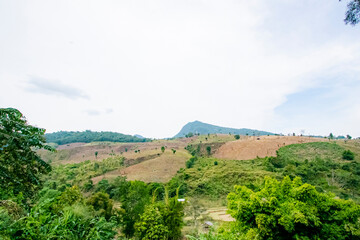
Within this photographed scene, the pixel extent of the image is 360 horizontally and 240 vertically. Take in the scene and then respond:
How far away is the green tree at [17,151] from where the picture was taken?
4540mm

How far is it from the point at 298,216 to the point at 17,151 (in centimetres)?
818

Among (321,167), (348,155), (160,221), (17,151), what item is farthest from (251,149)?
(17,151)

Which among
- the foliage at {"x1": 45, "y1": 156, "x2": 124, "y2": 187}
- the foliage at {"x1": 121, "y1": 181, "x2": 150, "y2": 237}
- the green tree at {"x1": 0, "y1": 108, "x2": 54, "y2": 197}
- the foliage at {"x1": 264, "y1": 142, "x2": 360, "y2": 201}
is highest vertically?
the green tree at {"x1": 0, "y1": 108, "x2": 54, "y2": 197}

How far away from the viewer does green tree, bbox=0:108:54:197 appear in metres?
4.54

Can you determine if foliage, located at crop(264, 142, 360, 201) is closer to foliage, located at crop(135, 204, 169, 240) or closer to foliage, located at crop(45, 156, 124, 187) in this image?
foliage, located at crop(135, 204, 169, 240)

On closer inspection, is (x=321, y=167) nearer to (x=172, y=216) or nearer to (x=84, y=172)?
(x=172, y=216)

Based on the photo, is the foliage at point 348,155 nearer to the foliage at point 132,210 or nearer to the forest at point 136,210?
the forest at point 136,210

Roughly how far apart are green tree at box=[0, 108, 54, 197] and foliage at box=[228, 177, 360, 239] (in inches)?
261

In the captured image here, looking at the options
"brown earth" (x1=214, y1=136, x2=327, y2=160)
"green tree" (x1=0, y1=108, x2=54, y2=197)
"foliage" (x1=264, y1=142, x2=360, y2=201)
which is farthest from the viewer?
"brown earth" (x1=214, y1=136, x2=327, y2=160)

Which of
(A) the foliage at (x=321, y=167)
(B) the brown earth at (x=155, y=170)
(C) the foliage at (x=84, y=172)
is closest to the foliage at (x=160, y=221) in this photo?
(A) the foliage at (x=321, y=167)

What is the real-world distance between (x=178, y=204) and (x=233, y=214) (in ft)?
14.8

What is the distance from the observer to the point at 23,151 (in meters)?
4.78

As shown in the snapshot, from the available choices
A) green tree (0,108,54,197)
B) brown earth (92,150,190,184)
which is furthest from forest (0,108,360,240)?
brown earth (92,150,190,184)

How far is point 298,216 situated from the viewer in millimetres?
6242
